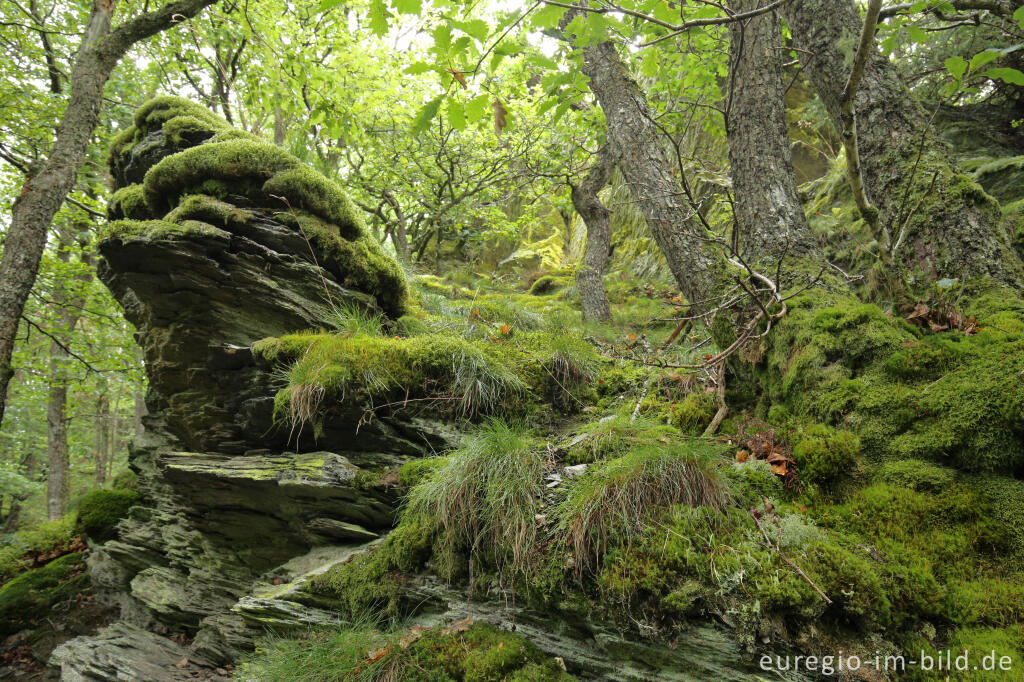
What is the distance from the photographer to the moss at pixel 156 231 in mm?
Answer: 3709

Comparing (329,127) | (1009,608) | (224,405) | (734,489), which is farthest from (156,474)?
(1009,608)

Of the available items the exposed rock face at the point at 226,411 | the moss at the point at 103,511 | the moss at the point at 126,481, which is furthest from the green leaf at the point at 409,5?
the moss at the point at 126,481

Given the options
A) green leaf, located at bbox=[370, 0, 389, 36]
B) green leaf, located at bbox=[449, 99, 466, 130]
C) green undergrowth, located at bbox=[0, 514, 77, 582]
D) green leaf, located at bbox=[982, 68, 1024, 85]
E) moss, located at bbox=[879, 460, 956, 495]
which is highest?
green leaf, located at bbox=[370, 0, 389, 36]

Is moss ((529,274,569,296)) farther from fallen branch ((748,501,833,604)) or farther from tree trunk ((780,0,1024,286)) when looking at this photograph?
fallen branch ((748,501,833,604))

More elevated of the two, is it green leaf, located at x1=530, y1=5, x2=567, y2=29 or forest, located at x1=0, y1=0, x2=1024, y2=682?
green leaf, located at x1=530, y1=5, x2=567, y2=29

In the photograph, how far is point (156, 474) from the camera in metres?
5.23

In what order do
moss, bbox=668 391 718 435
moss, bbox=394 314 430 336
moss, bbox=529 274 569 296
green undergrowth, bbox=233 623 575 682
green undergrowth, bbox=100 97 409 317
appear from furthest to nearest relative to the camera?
moss, bbox=529 274 569 296
moss, bbox=394 314 430 336
green undergrowth, bbox=100 97 409 317
moss, bbox=668 391 718 435
green undergrowth, bbox=233 623 575 682

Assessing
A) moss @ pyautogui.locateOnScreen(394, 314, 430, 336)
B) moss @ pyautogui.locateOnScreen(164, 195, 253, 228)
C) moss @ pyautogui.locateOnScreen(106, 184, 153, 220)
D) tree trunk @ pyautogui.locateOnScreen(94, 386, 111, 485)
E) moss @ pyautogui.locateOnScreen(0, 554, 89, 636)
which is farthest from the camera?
tree trunk @ pyautogui.locateOnScreen(94, 386, 111, 485)

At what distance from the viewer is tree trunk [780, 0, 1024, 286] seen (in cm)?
292

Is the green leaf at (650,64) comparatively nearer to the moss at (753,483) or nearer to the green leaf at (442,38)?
the green leaf at (442,38)

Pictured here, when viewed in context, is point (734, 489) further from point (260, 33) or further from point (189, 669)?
point (260, 33)

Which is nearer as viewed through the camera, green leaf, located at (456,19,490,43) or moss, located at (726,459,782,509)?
green leaf, located at (456,19,490,43)

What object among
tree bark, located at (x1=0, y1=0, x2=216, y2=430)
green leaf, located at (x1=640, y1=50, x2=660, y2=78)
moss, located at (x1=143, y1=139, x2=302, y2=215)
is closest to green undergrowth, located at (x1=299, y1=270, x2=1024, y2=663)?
green leaf, located at (x1=640, y1=50, x2=660, y2=78)

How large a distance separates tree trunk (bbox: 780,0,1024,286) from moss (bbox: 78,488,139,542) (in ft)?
29.1
